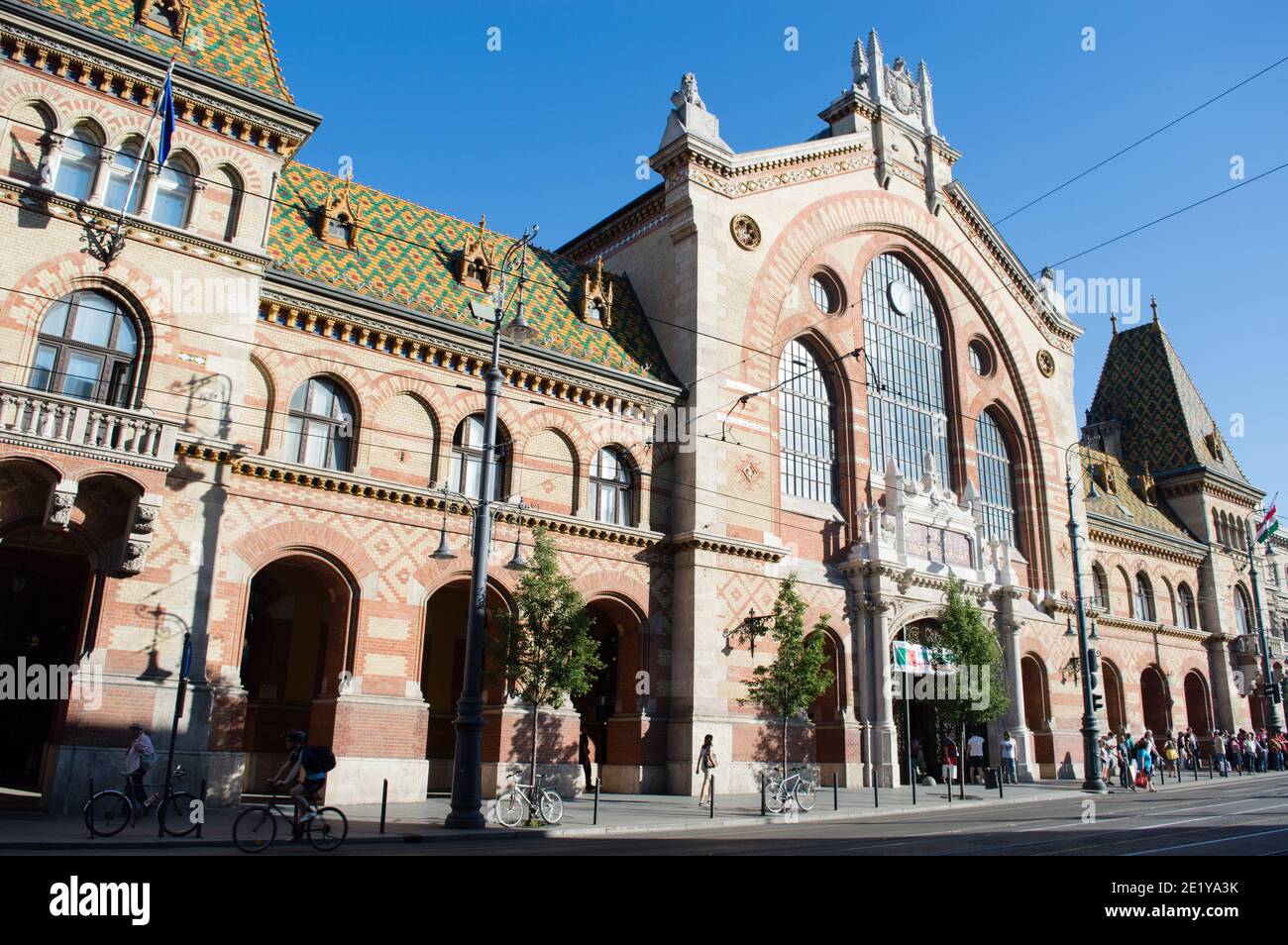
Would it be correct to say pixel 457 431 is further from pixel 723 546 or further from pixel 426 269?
pixel 723 546

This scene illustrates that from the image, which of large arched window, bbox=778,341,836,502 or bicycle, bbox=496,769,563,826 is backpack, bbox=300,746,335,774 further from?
large arched window, bbox=778,341,836,502

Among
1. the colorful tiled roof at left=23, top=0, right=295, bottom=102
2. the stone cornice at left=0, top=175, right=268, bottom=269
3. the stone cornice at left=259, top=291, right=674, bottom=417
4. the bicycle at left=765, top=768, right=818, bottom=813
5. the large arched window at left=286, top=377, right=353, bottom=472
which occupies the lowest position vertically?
the bicycle at left=765, top=768, right=818, bottom=813

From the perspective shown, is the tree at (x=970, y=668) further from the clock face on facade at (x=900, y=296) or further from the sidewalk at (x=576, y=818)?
the clock face on facade at (x=900, y=296)

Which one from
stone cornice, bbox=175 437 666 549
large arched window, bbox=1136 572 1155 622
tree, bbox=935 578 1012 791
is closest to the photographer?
stone cornice, bbox=175 437 666 549

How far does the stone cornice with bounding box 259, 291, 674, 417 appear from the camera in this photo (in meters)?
23.8

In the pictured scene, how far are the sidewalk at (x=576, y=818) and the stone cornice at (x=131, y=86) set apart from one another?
48.4 ft

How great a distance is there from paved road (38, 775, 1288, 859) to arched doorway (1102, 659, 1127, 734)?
22163mm

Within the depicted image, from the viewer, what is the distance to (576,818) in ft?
68.0

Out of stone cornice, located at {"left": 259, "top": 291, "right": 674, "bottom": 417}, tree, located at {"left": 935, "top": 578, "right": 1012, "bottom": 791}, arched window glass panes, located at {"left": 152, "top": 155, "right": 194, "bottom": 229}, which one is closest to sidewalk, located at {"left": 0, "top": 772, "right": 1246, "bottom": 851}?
tree, located at {"left": 935, "top": 578, "right": 1012, "bottom": 791}

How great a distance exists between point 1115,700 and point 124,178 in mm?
44709

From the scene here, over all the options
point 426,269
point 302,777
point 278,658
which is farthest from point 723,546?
point 302,777

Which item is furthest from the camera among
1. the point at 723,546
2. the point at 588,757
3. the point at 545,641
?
the point at 588,757
